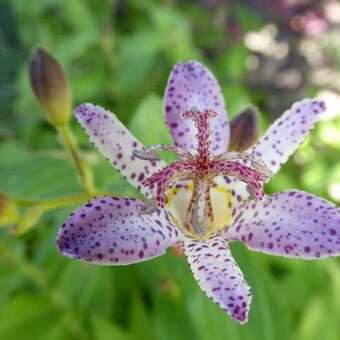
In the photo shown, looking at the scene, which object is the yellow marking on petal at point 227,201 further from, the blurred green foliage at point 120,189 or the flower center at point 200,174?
the blurred green foliage at point 120,189

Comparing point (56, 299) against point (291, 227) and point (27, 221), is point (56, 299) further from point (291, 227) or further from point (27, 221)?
point (291, 227)

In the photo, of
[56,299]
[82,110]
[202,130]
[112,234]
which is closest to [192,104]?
[202,130]

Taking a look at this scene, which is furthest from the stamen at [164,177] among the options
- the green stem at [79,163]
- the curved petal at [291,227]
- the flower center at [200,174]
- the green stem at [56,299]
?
the green stem at [56,299]

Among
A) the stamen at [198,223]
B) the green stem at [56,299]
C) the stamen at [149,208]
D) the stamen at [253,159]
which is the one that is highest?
the stamen at [253,159]

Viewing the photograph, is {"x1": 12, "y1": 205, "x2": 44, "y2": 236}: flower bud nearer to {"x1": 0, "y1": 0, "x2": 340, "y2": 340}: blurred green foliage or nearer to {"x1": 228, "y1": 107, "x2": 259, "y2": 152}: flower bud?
{"x1": 0, "y1": 0, "x2": 340, "y2": 340}: blurred green foliage

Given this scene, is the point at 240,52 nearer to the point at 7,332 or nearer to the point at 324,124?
the point at 324,124

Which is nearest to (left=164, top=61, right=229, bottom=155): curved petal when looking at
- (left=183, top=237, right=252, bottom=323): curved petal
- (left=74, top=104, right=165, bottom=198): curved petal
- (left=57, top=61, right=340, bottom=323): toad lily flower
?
(left=57, top=61, right=340, bottom=323): toad lily flower

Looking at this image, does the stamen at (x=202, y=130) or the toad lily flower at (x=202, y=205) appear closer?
the toad lily flower at (x=202, y=205)
